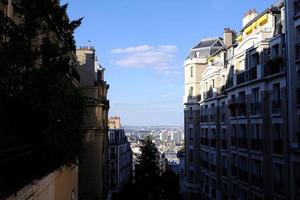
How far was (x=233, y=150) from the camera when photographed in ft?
129

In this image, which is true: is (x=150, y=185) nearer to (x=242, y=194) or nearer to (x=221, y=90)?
(x=242, y=194)

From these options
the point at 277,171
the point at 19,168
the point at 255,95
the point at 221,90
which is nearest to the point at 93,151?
the point at 255,95

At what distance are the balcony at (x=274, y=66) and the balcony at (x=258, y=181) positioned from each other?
22.9ft

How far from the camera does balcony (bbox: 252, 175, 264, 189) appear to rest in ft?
106

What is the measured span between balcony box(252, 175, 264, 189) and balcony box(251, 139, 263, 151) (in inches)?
75.3

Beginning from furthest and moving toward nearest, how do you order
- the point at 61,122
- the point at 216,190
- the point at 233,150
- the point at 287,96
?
the point at 216,190 → the point at 233,150 → the point at 287,96 → the point at 61,122

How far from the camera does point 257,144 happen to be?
33.4 meters

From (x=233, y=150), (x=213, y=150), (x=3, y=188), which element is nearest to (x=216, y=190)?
(x=213, y=150)

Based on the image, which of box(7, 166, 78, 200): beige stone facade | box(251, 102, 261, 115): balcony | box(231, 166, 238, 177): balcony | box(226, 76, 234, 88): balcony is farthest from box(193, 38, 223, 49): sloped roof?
box(7, 166, 78, 200): beige stone facade

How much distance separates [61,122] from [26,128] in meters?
1.04

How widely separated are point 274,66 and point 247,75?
465 cm

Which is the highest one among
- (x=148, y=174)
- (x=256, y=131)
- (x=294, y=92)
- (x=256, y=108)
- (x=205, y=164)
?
(x=294, y=92)

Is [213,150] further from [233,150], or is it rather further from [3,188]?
[3,188]

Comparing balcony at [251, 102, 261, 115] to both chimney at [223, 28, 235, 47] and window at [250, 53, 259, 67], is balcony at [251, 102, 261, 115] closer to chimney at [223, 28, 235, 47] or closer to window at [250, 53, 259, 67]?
window at [250, 53, 259, 67]
